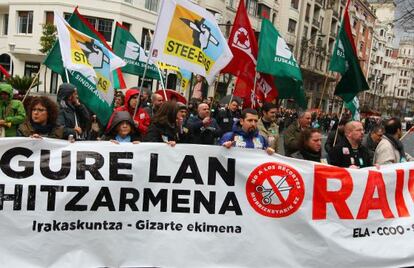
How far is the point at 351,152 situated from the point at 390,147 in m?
0.66

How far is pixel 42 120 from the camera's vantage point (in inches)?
182

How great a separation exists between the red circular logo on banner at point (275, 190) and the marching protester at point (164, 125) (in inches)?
42.2

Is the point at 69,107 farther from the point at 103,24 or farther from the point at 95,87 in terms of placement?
the point at 103,24

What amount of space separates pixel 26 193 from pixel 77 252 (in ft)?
2.12

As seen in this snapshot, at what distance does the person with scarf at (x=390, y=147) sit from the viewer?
17.7 feet

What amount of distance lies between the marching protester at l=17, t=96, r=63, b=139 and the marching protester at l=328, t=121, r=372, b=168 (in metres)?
2.87

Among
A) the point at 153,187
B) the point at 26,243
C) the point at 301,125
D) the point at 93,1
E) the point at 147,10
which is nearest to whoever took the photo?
the point at 26,243

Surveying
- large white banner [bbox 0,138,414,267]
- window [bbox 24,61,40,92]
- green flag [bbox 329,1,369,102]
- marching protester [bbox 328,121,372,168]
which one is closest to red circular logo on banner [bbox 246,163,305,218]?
large white banner [bbox 0,138,414,267]

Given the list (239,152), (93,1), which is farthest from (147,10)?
(239,152)

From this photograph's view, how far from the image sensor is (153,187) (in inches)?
165

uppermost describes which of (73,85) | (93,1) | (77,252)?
(93,1)

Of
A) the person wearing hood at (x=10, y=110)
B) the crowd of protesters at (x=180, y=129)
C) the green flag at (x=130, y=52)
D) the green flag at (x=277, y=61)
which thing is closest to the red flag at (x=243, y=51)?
the green flag at (x=277, y=61)

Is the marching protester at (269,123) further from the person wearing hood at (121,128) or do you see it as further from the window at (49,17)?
the window at (49,17)

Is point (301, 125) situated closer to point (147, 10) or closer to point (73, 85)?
point (73, 85)
